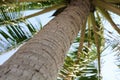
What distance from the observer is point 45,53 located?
2695 mm

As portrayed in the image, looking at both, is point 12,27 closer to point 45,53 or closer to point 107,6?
point 107,6

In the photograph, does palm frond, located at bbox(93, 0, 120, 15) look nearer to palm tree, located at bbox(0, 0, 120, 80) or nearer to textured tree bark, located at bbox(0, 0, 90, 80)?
palm tree, located at bbox(0, 0, 120, 80)

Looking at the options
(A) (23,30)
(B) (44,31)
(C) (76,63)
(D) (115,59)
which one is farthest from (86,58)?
(B) (44,31)

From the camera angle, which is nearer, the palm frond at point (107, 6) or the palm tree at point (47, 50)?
the palm tree at point (47, 50)

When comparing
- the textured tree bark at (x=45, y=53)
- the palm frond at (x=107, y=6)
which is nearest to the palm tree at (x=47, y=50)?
the textured tree bark at (x=45, y=53)

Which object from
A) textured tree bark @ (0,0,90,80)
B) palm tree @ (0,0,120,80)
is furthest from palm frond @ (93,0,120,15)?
textured tree bark @ (0,0,90,80)

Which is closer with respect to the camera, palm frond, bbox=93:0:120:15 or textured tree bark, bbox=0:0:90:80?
textured tree bark, bbox=0:0:90:80

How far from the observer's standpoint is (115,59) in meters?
5.33

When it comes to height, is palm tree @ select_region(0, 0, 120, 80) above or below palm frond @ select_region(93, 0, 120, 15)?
above

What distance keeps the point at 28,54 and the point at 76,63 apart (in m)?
3.55

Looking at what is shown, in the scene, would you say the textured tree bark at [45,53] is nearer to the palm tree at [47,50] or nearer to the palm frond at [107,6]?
the palm tree at [47,50]

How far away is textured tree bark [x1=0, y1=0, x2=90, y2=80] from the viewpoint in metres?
Answer: 2.23

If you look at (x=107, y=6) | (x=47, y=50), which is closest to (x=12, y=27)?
(x=107, y=6)

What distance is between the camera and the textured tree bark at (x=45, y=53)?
2228 mm
